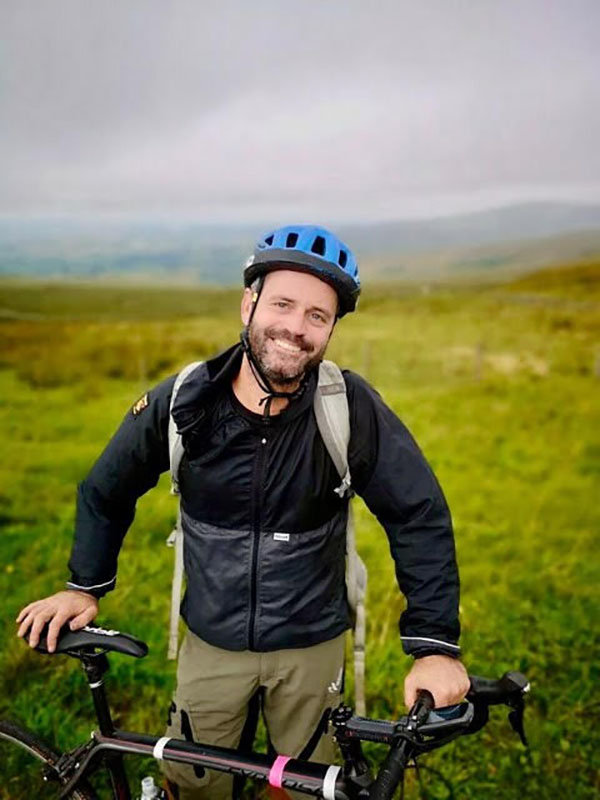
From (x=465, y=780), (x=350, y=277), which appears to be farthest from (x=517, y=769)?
(x=350, y=277)

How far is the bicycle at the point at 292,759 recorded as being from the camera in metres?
1.40

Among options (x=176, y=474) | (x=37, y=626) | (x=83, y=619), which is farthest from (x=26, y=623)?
(x=176, y=474)

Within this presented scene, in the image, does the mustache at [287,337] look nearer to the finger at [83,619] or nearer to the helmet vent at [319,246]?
the helmet vent at [319,246]

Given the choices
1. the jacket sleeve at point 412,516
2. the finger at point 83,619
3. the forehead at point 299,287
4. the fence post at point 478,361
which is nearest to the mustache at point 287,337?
the forehead at point 299,287

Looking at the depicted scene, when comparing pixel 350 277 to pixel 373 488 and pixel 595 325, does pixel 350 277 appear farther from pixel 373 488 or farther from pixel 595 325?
pixel 595 325

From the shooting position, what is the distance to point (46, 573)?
4273 mm

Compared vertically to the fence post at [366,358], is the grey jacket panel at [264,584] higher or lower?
lower

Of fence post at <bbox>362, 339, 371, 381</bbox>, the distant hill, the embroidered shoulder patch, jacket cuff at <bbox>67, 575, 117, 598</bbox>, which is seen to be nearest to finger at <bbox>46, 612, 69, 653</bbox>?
jacket cuff at <bbox>67, 575, 117, 598</bbox>

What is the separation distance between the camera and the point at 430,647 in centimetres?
173

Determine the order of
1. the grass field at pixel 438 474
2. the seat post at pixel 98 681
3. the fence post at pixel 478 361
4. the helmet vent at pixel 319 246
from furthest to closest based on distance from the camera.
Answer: the fence post at pixel 478 361 → the grass field at pixel 438 474 → the helmet vent at pixel 319 246 → the seat post at pixel 98 681

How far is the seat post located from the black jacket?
0.80ft

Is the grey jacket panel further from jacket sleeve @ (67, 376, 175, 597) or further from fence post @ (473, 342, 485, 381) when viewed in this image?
fence post @ (473, 342, 485, 381)

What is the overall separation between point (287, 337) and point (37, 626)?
993mm

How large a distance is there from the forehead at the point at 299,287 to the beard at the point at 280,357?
107 mm
